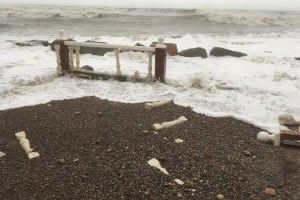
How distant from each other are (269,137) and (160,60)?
4142 millimetres

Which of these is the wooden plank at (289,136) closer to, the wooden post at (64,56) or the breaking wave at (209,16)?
the wooden post at (64,56)

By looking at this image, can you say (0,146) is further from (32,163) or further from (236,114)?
(236,114)

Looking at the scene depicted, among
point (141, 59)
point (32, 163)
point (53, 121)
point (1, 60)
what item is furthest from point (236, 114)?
point (1, 60)

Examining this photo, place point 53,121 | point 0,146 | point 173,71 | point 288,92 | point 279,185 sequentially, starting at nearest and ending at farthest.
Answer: point 279,185, point 0,146, point 53,121, point 288,92, point 173,71

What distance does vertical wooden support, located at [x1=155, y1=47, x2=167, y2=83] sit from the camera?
9250 mm

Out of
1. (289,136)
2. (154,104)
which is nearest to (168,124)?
(154,104)

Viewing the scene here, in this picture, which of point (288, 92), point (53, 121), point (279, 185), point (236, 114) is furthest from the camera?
point (288, 92)

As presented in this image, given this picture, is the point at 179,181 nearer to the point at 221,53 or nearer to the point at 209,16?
the point at 221,53

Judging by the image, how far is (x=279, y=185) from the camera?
189 inches

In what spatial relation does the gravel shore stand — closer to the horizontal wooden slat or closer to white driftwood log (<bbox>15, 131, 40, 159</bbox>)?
white driftwood log (<bbox>15, 131, 40, 159</bbox>)

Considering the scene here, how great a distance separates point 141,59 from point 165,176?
28.9 feet

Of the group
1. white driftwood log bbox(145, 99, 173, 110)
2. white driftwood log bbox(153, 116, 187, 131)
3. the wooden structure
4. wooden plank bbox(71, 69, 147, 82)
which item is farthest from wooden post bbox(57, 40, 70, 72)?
white driftwood log bbox(153, 116, 187, 131)

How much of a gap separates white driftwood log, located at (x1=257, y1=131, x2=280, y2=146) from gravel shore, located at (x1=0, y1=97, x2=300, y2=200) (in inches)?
5.2

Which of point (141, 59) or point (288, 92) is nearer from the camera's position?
point (288, 92)
